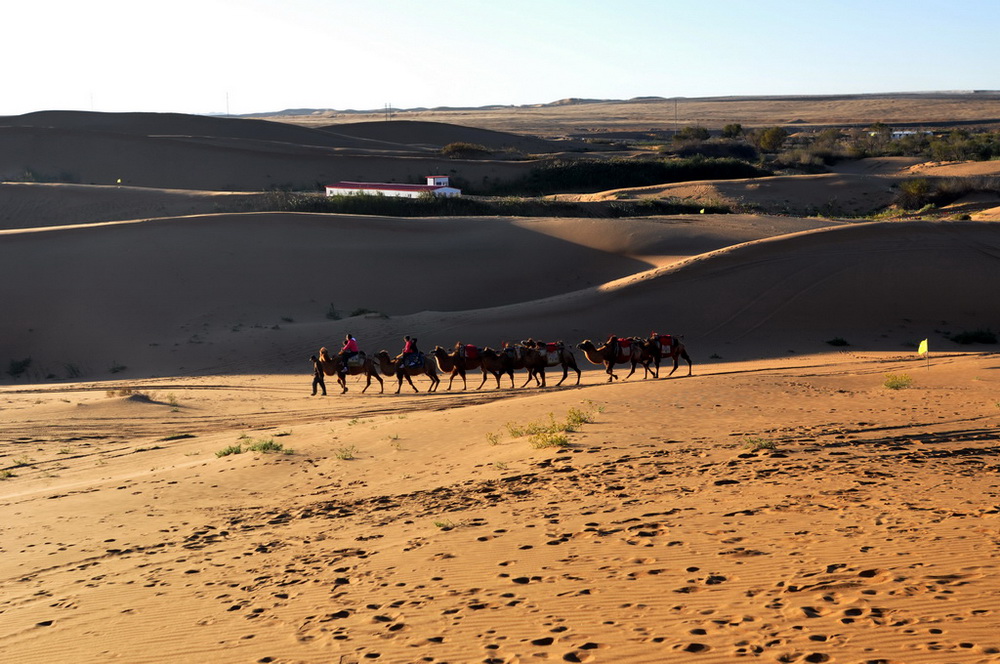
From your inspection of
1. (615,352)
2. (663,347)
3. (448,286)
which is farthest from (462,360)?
(448,286)

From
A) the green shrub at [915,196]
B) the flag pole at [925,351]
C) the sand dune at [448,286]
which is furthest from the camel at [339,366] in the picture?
the green shrub at [915,196]

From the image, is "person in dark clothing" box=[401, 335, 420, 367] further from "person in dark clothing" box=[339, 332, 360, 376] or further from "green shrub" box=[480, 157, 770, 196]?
"green shrub" box=[480, 157, 770, 196]

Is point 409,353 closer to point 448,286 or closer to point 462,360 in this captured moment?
point 462,360

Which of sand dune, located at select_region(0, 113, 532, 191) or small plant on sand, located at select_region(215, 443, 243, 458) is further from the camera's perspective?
A: sand dune, located at select_region(0, 113, 532, 191)

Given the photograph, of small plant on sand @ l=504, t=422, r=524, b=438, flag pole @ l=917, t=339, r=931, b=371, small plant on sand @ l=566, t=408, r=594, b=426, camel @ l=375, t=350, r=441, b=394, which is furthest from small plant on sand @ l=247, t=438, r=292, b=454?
flag pole @ l=917, t=339, r=931, b=371

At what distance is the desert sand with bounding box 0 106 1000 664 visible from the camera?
24.5 feet

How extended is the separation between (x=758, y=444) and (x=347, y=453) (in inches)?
238

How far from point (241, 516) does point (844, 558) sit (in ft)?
23.0

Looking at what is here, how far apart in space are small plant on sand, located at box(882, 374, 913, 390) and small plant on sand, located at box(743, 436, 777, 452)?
5.70 metres

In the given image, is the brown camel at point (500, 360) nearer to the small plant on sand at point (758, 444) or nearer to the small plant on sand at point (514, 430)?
the small plant on sand at point (514, 430)

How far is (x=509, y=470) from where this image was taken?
42.0ft

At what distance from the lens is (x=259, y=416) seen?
64.7 feet

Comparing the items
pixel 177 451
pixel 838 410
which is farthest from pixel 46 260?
pixel 838 410

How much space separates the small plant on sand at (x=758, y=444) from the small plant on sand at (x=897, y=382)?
5.70 m
